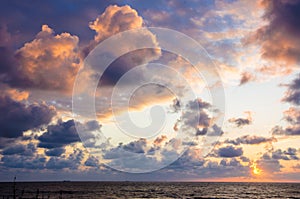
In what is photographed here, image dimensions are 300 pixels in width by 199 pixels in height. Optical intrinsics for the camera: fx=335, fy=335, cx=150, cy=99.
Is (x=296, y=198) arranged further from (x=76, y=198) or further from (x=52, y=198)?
(x=52, y=198)

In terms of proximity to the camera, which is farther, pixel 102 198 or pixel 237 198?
pixel 237 198

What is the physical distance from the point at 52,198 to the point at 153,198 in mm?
43565

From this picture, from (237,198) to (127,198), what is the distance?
53497mm

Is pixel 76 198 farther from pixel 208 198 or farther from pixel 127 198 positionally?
pixel 208 198

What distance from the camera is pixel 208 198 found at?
501ft

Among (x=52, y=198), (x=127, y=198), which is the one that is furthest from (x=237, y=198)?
(x=52, y=198)

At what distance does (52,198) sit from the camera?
5664 inches

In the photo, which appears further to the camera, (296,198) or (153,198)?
(296,198)

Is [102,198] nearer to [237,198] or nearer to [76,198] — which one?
[76,198]

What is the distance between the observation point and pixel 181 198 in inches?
5940

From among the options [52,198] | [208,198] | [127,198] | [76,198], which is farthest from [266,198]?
[52,198]

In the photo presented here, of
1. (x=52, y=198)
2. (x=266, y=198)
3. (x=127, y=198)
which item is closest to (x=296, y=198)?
(x=266, y=198)

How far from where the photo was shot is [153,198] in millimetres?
147625

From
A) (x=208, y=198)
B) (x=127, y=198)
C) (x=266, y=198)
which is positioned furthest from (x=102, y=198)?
(x=266, y=198)
